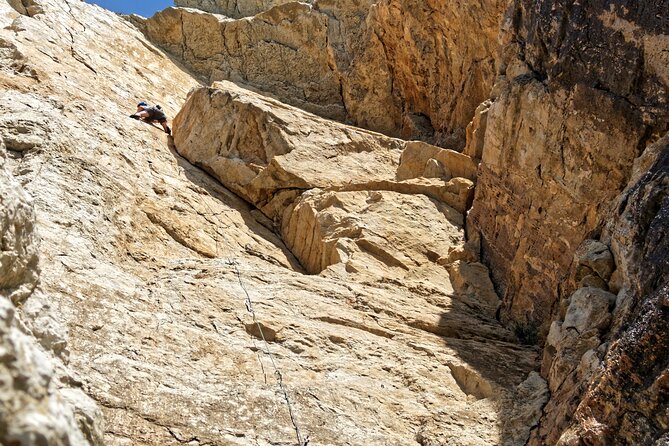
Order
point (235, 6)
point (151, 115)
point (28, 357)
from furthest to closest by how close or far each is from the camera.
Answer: point (235, 6)
point (151, 115)
point (28, 357)

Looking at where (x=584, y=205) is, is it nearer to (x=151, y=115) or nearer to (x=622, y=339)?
(x=622, y=339)

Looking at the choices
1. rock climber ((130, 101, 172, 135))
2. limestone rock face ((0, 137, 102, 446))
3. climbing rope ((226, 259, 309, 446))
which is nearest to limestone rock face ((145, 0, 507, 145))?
rock climber ((130, 101, 172, 135))

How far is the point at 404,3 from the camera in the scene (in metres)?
18.6

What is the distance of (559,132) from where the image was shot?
467 inches

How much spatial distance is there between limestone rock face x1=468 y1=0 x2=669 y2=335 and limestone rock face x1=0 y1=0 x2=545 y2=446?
33.6 inches

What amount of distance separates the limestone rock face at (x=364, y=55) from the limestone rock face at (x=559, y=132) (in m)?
3.73

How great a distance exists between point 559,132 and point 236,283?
16.8 feet

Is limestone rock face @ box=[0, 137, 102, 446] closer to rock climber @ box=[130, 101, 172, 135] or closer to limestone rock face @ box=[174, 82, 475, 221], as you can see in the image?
limestone rock face @ box=[174, 82, 475, 221]

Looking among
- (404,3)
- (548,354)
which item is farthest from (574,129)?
(404,3)

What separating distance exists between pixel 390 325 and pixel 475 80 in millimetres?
7594

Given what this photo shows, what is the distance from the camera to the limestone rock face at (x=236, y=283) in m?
8.81

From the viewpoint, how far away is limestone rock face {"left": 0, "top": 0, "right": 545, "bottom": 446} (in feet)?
28.9

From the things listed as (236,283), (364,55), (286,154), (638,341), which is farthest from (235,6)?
(638,341)

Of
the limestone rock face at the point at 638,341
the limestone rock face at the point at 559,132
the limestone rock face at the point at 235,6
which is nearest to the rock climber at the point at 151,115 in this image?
the limestone rock face at the point at 559,132
